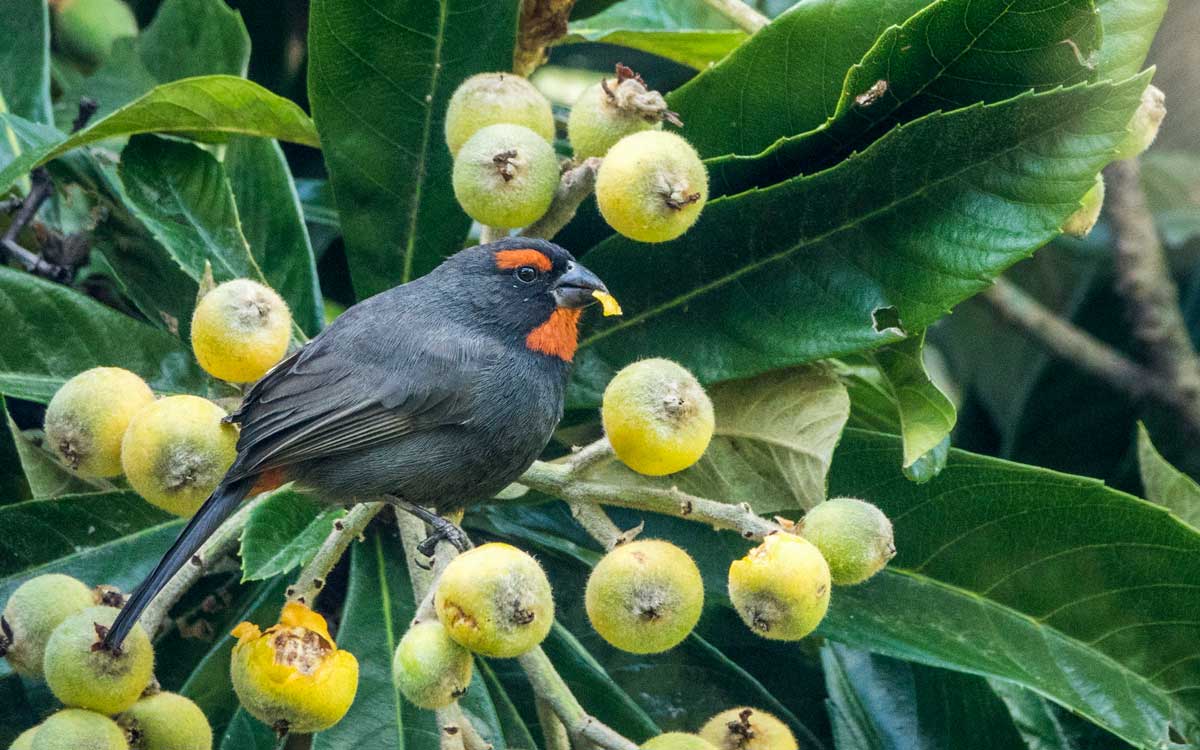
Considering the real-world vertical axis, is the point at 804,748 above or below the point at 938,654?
below

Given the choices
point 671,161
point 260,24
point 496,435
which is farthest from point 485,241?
point 260,24

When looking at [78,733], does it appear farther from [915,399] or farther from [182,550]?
[915,399]

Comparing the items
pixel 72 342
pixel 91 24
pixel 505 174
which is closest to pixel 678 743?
pixel 505 174

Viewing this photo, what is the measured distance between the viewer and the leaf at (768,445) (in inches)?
99.0

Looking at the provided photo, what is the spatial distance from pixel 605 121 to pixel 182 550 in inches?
44.7

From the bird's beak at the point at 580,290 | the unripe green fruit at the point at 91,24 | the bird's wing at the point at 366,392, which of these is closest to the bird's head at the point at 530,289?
the bird's beak at the point at 580,290

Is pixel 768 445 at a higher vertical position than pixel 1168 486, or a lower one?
higher

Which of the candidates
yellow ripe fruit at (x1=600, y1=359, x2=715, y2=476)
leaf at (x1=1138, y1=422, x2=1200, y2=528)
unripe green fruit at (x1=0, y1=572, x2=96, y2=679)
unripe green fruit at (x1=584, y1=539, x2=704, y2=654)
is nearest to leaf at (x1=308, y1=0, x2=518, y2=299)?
yellow ripe fruit at (x1=600, y1=359, x2=715, y2=476)

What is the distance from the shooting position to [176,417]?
2301mm

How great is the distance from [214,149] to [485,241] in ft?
4.08

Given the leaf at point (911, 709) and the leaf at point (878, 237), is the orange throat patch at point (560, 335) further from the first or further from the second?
the leaf at point (911, 709)

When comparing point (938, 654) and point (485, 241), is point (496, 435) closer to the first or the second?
point (485, 241)

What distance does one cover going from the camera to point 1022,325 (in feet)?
14.8

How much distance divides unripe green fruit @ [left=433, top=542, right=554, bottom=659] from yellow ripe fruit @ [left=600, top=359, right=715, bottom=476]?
1.00 ft
